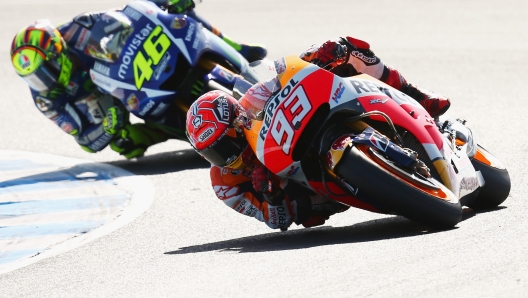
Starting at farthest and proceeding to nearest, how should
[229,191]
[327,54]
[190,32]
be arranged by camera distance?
1. [190,32]
2. [229,191]
3. [327,54]

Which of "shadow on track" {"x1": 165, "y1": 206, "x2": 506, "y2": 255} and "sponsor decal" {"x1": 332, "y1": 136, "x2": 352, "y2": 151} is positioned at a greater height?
"sponsor decal" {"x1": 332, "y1": 136, "x2": 352, "y2": 151}

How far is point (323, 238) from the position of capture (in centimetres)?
664

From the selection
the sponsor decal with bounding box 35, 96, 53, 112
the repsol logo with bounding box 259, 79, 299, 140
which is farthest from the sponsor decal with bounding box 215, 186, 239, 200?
the sponsor decal with bounding box 35, 96, 53, 112

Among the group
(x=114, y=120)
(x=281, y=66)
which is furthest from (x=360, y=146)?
(x=114, y=120)

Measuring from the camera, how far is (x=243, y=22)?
17.6 metres

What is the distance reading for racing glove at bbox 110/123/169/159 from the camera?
10906 millimetres

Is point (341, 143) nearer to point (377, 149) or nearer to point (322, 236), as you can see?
point (377, 149)

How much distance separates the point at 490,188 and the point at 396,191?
49.3 inches

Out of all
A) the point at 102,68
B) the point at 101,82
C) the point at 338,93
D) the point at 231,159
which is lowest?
the point at 101,82

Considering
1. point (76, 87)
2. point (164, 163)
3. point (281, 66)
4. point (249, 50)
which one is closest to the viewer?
point (281, 66)

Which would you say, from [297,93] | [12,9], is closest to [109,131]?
[297,93]

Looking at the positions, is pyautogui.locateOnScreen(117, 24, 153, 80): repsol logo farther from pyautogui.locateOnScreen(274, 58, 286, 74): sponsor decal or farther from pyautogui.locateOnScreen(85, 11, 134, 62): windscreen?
pyautogui.locateOnScreen(274, 58, 286, 74): sponsor decal

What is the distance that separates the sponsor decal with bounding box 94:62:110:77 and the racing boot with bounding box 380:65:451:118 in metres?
4.04

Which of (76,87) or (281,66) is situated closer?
(281,66)
